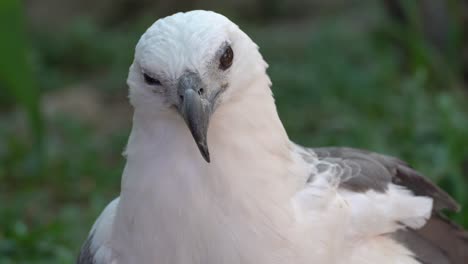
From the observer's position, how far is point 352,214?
3.20 meters

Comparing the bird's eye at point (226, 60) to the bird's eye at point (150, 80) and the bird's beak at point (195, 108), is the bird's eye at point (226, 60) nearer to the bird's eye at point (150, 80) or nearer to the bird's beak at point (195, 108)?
the bird's beak at point (195, 108)

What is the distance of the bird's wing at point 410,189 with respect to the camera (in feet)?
11.2

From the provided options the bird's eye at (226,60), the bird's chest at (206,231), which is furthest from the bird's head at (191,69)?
the bird's chest at (206,231)

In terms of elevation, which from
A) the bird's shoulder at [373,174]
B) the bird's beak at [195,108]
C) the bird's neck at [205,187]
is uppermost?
the bird's beak at [195,108]

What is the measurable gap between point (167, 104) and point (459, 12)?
465 cm

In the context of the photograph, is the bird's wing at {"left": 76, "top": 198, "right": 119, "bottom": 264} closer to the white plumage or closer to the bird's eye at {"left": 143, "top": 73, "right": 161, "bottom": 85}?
the white plumage

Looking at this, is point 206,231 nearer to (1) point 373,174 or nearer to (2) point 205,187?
(2) point 205,187

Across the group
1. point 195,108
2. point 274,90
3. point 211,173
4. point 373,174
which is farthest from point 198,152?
point 274,90

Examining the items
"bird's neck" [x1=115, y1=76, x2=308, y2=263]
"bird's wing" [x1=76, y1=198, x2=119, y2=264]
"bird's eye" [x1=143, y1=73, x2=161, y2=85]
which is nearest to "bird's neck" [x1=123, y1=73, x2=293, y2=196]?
"bird's neck" [x1=115, y1=76, x2=308, y2=263]

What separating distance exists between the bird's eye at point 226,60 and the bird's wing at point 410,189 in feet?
1.96

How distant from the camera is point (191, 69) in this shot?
281 centimetres

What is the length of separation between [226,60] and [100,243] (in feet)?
2.92

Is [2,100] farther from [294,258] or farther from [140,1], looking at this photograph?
[294,258]

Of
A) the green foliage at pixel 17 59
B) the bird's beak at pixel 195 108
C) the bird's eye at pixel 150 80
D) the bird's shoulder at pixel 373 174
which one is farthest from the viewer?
the green foliage at pixel 17 59
